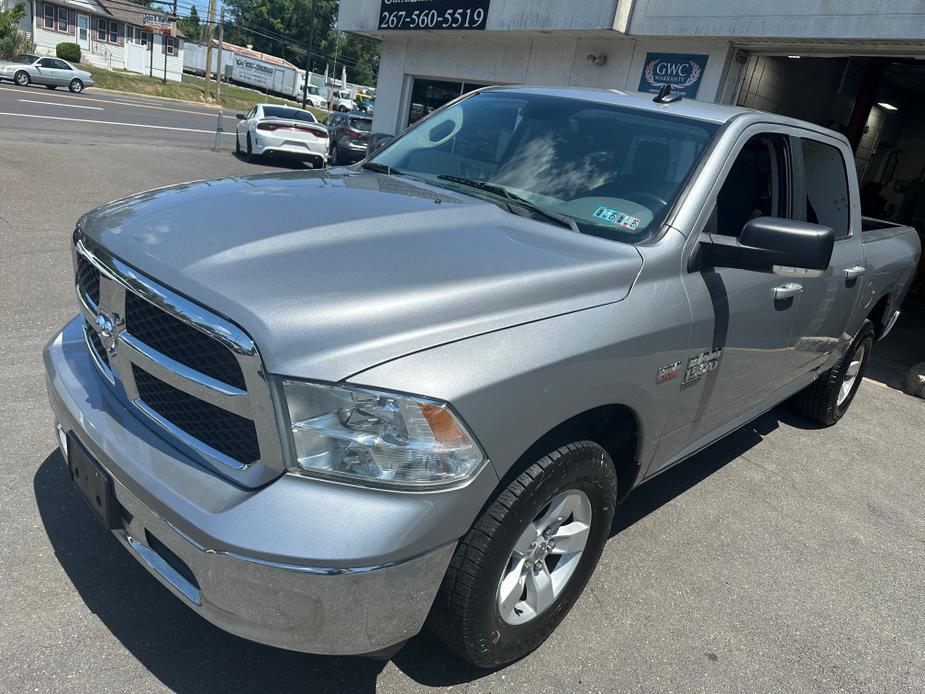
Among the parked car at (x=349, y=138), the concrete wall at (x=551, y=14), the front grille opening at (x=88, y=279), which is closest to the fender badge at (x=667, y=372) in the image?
the front grille opening at (x=88, y=279)

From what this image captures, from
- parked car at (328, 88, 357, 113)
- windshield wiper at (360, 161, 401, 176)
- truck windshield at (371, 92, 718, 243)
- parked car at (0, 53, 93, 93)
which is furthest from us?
parked car at (328, 88, 357, 113)

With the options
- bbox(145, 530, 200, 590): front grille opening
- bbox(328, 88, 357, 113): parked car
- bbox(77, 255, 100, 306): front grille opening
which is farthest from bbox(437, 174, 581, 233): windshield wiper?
bbox(328, 88, 357, 113): parked car

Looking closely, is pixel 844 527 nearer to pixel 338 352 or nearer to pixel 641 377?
pixel 641 377

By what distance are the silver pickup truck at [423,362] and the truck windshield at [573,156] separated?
0.05ft

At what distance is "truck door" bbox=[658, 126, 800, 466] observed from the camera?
→ 2.72 meters

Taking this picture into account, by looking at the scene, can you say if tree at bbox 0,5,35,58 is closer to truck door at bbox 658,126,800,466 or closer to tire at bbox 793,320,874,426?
tire at bbox 793,320,874,426

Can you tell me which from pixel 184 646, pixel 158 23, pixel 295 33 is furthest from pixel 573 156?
pixel 295 33

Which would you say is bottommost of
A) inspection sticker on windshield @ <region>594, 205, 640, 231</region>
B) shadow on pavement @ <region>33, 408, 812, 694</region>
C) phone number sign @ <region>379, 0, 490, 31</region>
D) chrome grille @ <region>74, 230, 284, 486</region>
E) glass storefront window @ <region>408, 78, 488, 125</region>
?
shadow on pavement @ <region>33, 408, 812, 694</region>

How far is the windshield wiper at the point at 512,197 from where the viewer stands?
108 inches

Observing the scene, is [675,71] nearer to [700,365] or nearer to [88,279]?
[700,365]

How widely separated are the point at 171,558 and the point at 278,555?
18.2 inches

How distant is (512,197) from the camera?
2.95 metres

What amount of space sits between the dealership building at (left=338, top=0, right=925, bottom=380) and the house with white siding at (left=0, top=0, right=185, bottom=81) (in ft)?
141

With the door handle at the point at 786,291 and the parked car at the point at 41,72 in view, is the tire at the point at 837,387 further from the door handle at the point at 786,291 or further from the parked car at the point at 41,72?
the parked car at the point at 41,72
